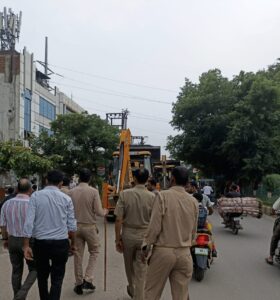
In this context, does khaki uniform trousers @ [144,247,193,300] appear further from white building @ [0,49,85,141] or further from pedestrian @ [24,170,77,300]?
white building @ [0,49,85,141]

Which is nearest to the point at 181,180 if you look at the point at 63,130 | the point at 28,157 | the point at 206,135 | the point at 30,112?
the point at 28,157

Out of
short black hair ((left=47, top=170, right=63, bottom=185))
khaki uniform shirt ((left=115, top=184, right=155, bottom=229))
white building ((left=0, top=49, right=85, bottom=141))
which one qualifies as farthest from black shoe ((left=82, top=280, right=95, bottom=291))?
white building ((left=0, top=49, right=85, bottom=141))

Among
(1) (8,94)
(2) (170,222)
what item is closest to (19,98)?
(1) (8,94)

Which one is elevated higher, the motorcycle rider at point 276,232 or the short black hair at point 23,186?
the short black hair at point 23,186

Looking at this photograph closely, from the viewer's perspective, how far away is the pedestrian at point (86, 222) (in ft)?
23.3

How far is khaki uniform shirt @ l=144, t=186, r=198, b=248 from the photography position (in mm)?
4766

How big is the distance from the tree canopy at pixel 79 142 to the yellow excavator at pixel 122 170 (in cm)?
981

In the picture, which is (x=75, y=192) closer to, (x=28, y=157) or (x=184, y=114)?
(x=28, y=157)

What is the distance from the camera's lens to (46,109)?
138 feet

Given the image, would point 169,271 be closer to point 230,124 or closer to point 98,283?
point 98,283

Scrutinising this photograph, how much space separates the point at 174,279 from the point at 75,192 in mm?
2912

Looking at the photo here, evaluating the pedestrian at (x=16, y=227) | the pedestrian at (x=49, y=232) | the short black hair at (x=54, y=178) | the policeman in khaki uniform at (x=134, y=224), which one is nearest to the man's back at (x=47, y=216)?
the pedestrian at (x=49, y=232)

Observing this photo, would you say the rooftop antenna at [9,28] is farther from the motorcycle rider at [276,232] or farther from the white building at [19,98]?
the motorcycle rider at [276,232]

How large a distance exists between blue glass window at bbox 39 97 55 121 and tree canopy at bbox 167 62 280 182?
1197 cm
